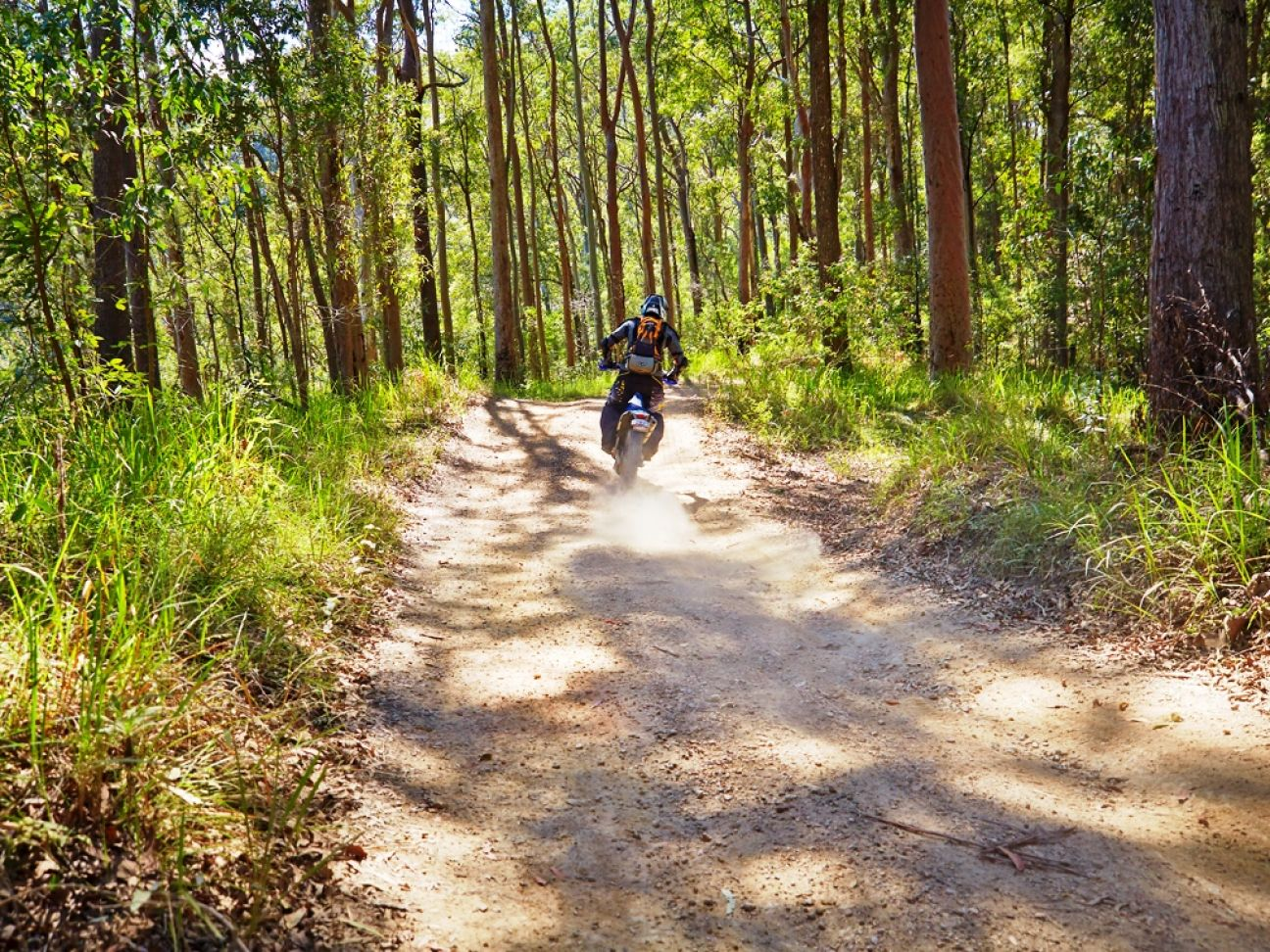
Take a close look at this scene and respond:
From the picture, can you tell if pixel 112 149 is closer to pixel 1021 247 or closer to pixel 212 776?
pixel 212 776

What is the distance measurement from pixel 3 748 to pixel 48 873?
0.44 m

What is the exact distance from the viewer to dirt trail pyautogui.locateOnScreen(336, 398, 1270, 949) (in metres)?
2.63

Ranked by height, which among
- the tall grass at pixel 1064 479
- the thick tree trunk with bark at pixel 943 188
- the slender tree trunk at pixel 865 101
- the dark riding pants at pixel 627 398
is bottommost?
the tall grass at pixel 1064 479

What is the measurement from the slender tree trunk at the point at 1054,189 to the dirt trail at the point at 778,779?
9580 mm

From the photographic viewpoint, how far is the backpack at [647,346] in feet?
30.2

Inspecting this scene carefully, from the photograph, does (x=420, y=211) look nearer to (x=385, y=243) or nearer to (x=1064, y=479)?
(x=385, y=243)

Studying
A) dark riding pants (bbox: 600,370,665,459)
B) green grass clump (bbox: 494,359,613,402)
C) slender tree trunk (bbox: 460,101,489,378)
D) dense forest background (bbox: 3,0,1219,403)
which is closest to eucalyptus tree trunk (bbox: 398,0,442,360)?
dense forest background (bbox: 3,0,1219,403)

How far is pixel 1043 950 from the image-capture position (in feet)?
8.02

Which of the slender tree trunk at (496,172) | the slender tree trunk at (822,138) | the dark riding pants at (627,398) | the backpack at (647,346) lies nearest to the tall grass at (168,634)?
the dark riding pants at (627,398)

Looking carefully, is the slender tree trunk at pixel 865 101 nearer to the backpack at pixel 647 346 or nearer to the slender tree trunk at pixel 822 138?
the slender tree trunk at pixel 822 138

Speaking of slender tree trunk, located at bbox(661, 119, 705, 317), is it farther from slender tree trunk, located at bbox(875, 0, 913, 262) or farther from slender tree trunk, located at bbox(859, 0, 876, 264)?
slender tree trunk, located at bbox(875, 0, 913, 262)

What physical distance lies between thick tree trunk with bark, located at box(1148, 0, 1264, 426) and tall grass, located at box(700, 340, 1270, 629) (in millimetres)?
561

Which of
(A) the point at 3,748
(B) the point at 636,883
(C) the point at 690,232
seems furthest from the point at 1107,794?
(C) the point at 690,232

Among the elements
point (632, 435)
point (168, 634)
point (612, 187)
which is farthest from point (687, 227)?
point (168, 634)
